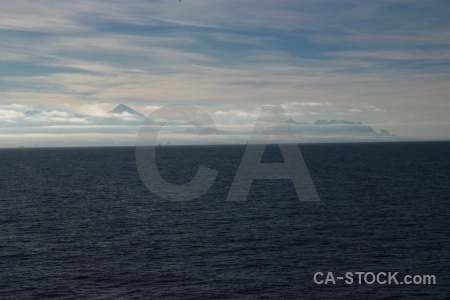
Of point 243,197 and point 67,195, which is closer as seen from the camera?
point 243,197

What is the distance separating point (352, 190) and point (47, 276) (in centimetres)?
9712

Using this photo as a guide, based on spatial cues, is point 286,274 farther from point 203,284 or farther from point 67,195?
point 67,195

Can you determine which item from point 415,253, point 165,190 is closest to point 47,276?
point 415,253

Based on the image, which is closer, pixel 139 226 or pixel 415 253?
pixel 415 253

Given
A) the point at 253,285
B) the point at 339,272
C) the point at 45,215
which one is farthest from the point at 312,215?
the point at 45,215

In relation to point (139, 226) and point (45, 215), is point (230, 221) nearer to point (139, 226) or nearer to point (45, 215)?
point (139, 226)

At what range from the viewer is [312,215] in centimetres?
9769

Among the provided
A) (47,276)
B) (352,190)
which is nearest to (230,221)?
(47,276)

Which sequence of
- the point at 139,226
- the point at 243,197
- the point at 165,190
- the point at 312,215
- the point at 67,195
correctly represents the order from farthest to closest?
the point at 165,190 < the point at 67,195 < the point at 243,197 < the point at 312,215 < the point at 139,226

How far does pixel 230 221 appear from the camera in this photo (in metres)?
92.2

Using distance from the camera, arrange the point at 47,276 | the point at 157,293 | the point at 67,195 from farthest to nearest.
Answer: the point at 67,195 < the point at 47,276 < the point at 157,293

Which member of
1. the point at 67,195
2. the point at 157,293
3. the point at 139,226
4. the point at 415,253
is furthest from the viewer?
the point at 67,195

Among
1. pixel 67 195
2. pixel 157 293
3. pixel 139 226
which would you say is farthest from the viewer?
pixel 67 195

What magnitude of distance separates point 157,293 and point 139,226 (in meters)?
35.8
